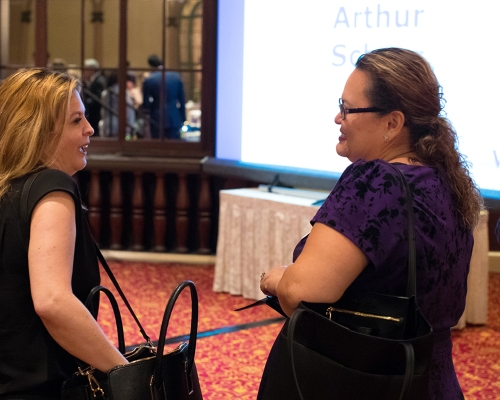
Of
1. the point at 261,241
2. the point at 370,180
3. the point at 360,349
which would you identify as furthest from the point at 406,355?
the point at 261,241

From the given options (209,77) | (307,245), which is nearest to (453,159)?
(307,245)

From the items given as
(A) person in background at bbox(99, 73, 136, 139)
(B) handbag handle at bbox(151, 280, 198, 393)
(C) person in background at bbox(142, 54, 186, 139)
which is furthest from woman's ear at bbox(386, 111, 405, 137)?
(A) person in background at bbox(99, 73, 136, 139)

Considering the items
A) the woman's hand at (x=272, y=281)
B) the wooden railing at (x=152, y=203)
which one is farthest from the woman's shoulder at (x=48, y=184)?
the wooden railing at (x=152, y=203)

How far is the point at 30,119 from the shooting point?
59.4 inches

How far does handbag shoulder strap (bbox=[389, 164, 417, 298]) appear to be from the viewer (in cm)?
126

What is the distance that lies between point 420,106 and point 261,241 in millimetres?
3286

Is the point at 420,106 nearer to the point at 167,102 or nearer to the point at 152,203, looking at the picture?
the point at 167,102

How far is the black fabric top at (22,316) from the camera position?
55.6 inches

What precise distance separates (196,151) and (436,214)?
15.7 feet

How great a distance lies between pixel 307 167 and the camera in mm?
4598

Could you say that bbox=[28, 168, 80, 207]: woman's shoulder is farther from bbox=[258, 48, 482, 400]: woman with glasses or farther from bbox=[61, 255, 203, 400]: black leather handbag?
bbox=[258, 48, 482, 400]: woman with glasses

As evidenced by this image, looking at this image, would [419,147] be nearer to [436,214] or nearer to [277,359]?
[436,214]

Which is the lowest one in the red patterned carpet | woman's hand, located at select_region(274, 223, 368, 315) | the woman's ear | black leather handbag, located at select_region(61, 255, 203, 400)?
the red patterned carpet

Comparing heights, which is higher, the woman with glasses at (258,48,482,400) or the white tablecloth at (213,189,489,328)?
the woman with glasses at (258,48,482,400)
